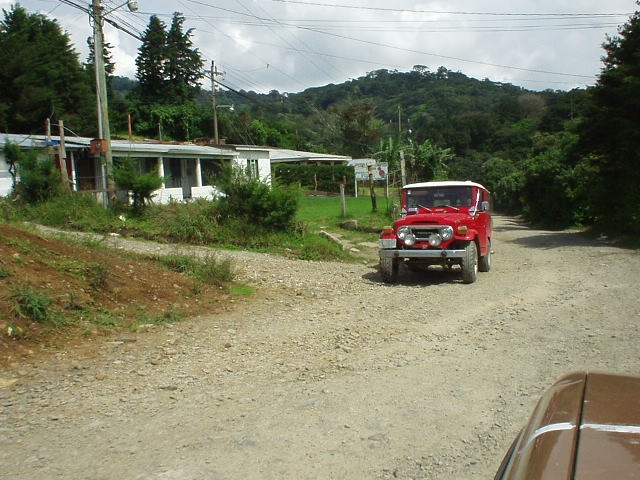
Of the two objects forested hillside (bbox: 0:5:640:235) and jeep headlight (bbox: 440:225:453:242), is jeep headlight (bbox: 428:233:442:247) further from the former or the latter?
forested hillside (bbox: 0:5:640:235)

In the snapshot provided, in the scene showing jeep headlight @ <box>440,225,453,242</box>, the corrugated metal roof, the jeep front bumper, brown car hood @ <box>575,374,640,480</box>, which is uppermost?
the corrugated metal roof

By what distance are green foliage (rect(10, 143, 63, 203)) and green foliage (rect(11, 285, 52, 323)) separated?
41.7ft

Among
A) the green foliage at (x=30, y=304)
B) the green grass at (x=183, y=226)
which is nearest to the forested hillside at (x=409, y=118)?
the green grass at (x=183, y=226)

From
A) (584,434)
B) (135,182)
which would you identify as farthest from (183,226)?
(584,434)

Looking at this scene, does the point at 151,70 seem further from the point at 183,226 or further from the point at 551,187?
the point at 183,226

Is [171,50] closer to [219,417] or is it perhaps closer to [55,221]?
[55,221]

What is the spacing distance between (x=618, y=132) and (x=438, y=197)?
9.16 meters

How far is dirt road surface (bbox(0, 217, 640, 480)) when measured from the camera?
4.32m

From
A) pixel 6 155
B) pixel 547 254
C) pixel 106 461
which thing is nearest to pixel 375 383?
pixel 106 461

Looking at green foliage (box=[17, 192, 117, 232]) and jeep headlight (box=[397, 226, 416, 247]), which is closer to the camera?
jeep headlight (box=[397, 226, 416, 247])

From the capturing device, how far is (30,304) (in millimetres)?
6941

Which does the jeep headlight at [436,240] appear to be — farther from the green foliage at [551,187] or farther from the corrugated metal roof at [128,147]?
the green foliage at [551,187]

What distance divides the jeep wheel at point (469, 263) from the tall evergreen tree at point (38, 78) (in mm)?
32180

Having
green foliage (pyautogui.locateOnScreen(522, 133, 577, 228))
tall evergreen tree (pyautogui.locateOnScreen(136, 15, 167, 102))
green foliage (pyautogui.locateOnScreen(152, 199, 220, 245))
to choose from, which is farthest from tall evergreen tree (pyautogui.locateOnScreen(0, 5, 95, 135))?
green foliage (pyautogui.locateOnScreen(522, 133, 577, 228))
